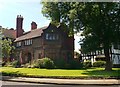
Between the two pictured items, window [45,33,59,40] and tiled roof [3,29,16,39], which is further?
tiled roof [3,29,16,39]

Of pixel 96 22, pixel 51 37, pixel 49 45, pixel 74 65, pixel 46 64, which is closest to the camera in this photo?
pixel 96 22

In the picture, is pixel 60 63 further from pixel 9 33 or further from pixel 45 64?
pixel 9 33

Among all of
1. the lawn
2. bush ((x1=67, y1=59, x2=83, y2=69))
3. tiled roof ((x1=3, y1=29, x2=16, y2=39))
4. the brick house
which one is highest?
tiled roof ((x1=3, y1=29, x2=16, y2=39))

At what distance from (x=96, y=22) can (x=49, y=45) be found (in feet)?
58.0

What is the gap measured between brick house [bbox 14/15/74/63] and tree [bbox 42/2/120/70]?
11.9 meters

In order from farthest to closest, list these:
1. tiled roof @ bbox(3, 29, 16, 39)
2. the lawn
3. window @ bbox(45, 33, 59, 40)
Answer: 1. tiled roof @ bbox(3, 29, 16, 39)
2. window @ bbox(45, 33, 59, 40)
3. the lawn

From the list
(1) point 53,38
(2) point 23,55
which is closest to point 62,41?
(1) point 53,38

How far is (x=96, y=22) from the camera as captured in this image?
36.7 meters

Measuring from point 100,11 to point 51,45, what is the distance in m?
17.8

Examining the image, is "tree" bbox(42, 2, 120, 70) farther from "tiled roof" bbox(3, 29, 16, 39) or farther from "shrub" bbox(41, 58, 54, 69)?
"tiled roof" bbox(3, 29, 16, 39)

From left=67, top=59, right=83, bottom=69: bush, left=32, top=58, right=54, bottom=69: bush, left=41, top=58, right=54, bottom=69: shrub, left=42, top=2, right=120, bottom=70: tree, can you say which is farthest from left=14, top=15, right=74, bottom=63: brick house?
left=42, top=2, right=120, bottom=70: tree

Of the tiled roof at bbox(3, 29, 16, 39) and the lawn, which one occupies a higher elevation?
the tiled roof at bbox(3, 29, 16, 39)

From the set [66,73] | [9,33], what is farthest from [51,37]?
[9,33]

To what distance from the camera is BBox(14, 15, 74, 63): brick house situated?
52.5 m
